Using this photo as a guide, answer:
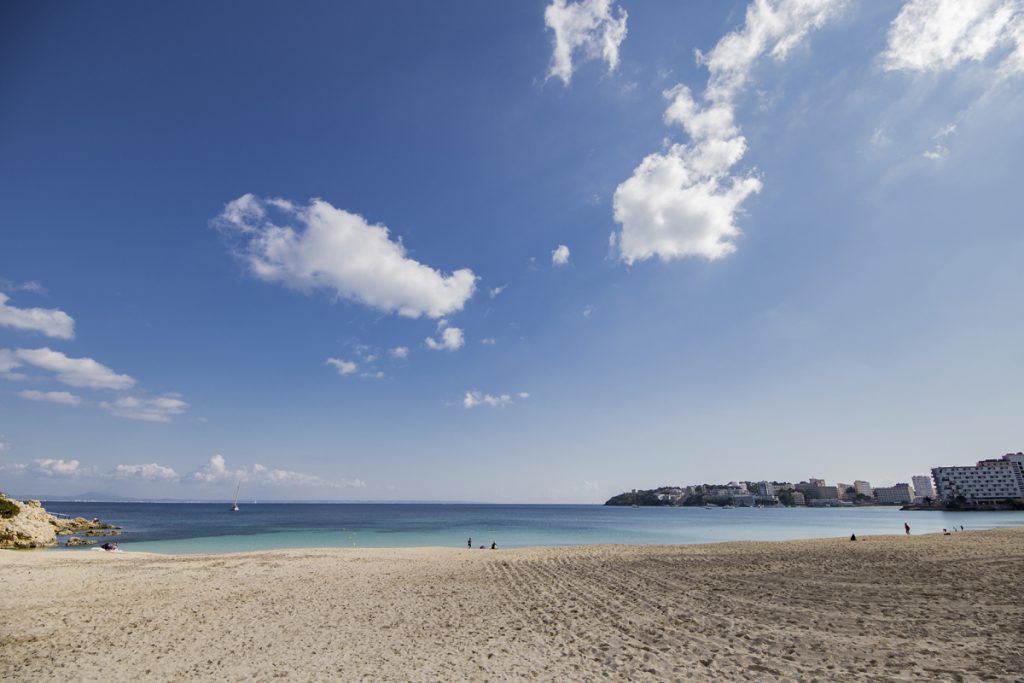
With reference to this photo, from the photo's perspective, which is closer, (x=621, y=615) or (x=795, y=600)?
(x=621, y=615)

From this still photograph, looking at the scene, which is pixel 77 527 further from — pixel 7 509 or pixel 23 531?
pixel 23 531

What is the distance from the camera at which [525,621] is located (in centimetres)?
1287

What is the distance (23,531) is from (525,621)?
5063 cm

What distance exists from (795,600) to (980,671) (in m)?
6.63

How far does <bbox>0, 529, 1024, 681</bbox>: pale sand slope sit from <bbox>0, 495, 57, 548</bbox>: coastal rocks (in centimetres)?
2292

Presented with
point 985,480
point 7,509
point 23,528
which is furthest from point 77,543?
point 985,480

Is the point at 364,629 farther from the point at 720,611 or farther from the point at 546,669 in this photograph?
the point at 720,611

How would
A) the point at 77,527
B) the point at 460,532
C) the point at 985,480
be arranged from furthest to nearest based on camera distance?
the point at 985,480 < the point at 460,532 < the point at 77,527

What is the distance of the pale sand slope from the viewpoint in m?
9.11

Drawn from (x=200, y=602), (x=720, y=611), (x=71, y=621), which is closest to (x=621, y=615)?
(x=720, y=611)

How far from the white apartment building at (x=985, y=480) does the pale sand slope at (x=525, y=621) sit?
189596 millimetres

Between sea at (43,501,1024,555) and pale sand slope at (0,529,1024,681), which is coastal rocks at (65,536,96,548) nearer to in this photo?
sea at (43,501,1024,555)

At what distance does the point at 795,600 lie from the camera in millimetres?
14461

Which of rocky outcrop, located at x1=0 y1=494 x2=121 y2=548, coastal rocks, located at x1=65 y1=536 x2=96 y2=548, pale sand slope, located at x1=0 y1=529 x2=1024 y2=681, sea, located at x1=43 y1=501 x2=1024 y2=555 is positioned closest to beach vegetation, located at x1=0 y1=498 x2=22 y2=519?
rocky outcrop, located at x1=0 y1=494 x2=121 y2=548
